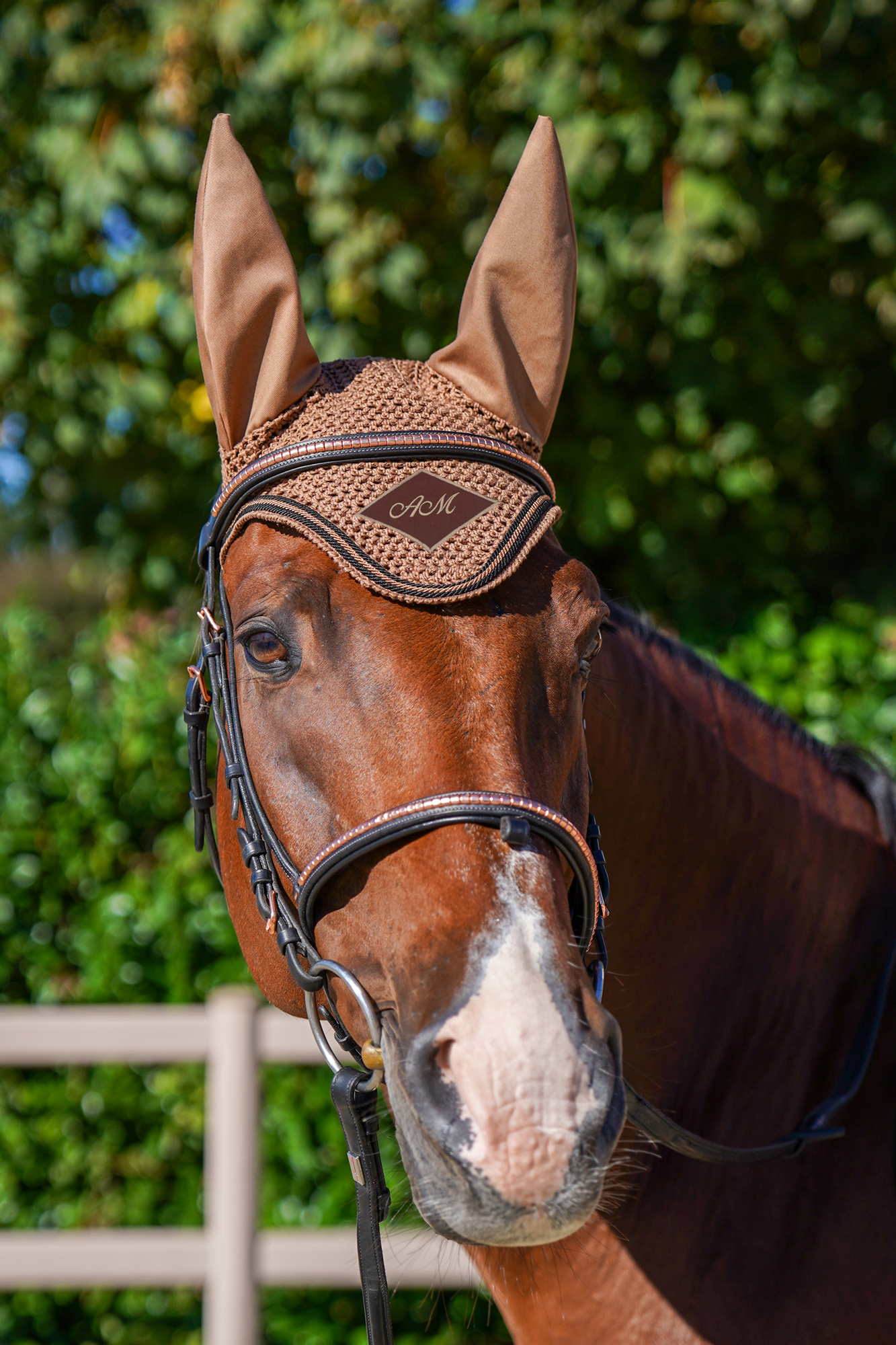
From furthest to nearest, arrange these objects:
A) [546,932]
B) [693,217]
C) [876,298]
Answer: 1. [876,298]
2. [693,217]
3. [546,932]

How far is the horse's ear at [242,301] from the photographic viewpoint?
5.68 ft

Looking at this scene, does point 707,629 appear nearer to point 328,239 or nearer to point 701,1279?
point 328,239

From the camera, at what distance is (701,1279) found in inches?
69.9

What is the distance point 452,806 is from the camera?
4.45ft

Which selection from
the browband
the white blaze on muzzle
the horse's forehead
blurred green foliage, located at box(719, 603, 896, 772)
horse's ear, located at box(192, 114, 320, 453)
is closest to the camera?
the white blaze on muzzle

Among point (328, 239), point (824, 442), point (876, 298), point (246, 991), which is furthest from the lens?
point (824, 442)

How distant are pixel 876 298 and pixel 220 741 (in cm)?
369

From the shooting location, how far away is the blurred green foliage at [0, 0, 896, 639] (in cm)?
407

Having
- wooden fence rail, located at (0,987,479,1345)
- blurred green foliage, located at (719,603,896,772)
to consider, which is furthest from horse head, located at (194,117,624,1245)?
blurred green foliage, located at (719,603,896,772)

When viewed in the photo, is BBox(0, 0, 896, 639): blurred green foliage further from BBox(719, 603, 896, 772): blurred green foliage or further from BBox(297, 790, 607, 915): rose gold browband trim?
BBox(297, 790, 607, 915): rose gold browband trim

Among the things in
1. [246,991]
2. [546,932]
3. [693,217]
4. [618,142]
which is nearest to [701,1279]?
[546,932]

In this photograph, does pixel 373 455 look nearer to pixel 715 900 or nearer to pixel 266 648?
pixel 266 648

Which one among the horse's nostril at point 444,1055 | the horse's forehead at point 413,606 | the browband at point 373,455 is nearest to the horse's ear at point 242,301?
the browband at point 373,455

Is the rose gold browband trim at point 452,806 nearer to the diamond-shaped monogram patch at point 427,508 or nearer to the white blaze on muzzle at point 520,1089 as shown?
the white blaze on muzzle at point 520,1089
